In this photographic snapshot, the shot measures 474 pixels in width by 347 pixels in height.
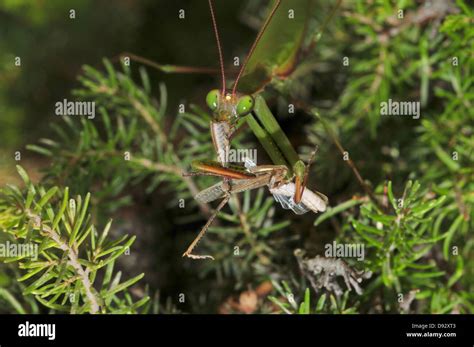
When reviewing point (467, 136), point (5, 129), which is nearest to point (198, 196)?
point (467, 136)

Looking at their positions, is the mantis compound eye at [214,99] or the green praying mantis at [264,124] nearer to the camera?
the green praying mantis at [264,124]

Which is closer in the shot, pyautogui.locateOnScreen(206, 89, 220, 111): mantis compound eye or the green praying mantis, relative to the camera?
the green praying mantis

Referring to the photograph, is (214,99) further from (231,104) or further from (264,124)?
(264,124)

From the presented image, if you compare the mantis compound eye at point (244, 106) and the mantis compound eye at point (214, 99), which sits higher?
the mantis compound eye at point (214, 99)

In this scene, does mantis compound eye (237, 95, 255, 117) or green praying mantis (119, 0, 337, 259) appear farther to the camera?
mantis compound eye (237, 95, 255, 117)

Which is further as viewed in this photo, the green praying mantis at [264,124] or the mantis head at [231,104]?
the mantis head at [231,104]

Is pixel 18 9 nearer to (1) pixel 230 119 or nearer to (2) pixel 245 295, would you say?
(1) pixel 230 119

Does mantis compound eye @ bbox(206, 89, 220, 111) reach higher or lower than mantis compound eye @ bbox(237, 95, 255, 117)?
higher

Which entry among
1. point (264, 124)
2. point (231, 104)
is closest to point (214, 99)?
point (231, 104)
